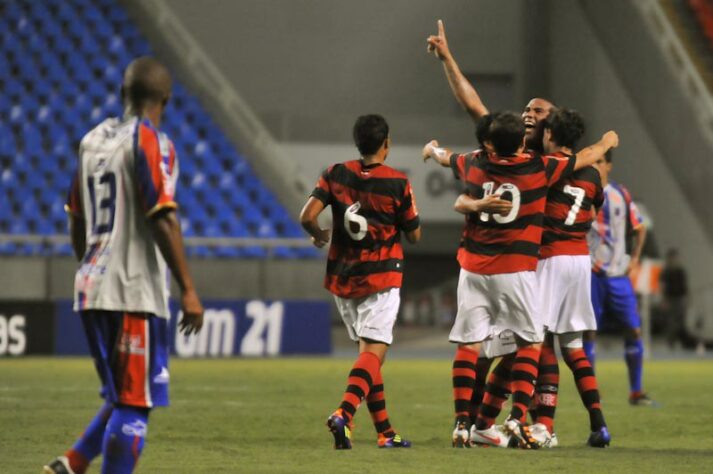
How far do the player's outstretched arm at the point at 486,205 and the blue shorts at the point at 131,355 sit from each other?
2.81 metres

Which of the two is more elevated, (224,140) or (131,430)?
(224,140)

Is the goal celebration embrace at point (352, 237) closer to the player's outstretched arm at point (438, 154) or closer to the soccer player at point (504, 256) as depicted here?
the soccer player at point (504, 256)

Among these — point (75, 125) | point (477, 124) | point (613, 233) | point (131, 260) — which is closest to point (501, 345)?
point (477, 124)

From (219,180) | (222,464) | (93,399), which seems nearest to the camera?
(222,464)

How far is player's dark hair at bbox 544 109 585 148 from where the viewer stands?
834 centimetres

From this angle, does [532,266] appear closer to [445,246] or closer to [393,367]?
[393,367]

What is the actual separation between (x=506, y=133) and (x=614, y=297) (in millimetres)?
3895

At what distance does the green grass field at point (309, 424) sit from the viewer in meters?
7.32

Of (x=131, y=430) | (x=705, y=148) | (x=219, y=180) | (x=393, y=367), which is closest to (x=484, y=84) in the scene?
(x=705, y=148)

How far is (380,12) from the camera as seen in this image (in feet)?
84.5

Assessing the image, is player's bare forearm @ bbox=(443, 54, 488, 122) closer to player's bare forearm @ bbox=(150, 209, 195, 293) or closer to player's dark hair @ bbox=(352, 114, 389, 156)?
player's dark hair @ bbox=(352, 114, 389, 156)

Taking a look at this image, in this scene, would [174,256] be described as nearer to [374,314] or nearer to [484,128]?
[374,314]

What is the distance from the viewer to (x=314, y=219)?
8.09 m

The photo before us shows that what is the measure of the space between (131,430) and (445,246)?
2115cm
